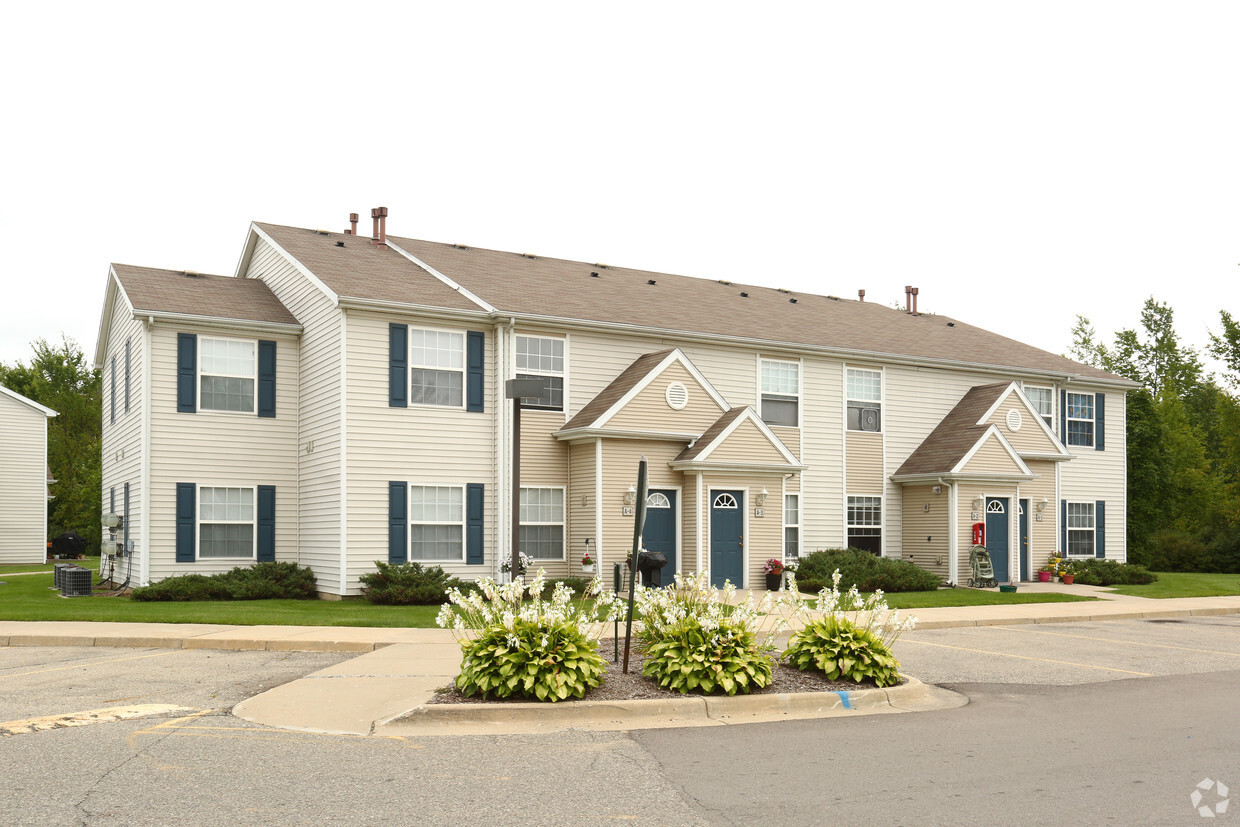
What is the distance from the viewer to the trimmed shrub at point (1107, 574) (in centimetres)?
2663

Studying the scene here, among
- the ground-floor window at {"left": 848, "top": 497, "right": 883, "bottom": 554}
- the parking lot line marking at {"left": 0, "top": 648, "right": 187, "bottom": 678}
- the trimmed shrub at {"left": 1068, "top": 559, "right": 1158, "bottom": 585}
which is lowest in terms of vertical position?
the trimmed shrub at {"left": 1068, "top": 559, "right": 1158, "bottom": 585}

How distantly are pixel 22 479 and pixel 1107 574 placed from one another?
3728 centimetres

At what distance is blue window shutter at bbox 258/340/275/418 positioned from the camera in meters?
22.4

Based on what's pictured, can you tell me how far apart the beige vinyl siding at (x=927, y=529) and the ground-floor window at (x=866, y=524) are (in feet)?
2.46

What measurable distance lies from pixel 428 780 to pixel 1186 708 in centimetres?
714

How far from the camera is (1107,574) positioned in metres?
26.7

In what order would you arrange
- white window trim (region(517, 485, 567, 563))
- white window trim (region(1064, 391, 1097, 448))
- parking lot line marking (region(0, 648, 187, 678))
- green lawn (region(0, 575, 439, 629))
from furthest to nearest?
white window trim (region(1064, 391, 1097, 448))
white window trim (region(517, 485, 567, 563))
green lawn (region(0, 575, 439, 629))
parking lot line marking (region(0, 648, 187, 678))

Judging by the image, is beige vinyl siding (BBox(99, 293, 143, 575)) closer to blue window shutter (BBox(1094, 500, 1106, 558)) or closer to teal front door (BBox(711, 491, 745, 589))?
teal front door (BBox(711, 491, 745, 589))

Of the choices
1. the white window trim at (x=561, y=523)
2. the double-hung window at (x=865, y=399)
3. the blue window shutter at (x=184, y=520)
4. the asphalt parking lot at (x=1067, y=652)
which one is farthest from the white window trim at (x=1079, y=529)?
the blue window shutter at (x=184, y=520)

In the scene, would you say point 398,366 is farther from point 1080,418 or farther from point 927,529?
point 1080,418

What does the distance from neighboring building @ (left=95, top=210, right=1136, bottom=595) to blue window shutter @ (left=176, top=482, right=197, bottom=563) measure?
0.12ft

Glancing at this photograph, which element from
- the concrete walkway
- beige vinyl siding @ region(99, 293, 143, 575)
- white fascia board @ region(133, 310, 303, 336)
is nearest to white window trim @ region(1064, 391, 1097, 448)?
white fascia board @ region(133, 310, 303, 336)

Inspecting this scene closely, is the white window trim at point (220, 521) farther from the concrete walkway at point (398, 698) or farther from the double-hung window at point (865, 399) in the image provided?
the double-hung window at point (865, 399)

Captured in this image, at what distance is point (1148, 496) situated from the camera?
45.8 m
